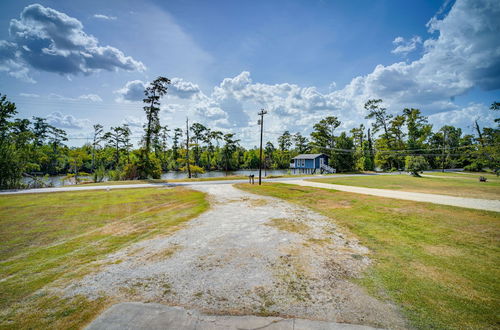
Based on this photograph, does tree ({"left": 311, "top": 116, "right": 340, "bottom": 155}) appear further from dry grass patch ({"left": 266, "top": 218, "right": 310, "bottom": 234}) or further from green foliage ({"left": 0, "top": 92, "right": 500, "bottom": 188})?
dry grass patch ({"left": 266, "top": 218, "right": 310, "bottom": 234})

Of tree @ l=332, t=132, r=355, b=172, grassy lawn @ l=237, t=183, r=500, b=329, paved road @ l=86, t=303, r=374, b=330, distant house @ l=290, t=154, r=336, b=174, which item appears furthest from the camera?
distant house @ l=290, t=154, r=336, b=174

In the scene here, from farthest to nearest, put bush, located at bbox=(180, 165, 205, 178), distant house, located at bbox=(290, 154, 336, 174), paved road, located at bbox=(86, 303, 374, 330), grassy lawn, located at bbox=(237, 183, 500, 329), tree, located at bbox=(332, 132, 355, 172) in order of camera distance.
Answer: distant house, located at bbox=(290, 154, 336, 174) < tree, located at bbox=(332, 132, 355, 172) < bush, located at bbox=(180, 165, 205, 178) < grassy lawn, located at bbox=(237, 183, 500, 329) < paved road, located at bbox=(86, 303, 374, 330)

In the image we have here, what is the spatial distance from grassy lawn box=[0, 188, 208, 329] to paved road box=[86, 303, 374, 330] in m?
0.49

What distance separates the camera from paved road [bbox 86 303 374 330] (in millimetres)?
3309

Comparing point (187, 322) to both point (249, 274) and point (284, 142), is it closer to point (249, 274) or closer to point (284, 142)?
point (249, 274)

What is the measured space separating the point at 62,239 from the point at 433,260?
40.1 feet

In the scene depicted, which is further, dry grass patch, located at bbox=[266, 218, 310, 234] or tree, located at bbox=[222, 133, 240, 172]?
tree, located at bbox=[222, 133, 240, 172]

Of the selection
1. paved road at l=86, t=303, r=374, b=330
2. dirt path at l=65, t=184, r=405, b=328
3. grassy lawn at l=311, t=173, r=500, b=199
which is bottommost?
dirt path at l=65, t=184, r=405, b=328

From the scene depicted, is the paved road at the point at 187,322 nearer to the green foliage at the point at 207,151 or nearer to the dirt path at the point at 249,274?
→ the dirt path at the point at 249,274

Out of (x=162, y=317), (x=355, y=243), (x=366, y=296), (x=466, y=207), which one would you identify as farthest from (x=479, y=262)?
(x=162, y=317)

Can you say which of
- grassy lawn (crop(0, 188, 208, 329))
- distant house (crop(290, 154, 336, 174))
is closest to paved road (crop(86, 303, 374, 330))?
grassy lawn (crop(0, 188, 208, 329))

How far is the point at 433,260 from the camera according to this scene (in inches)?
225

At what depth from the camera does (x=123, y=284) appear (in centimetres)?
462

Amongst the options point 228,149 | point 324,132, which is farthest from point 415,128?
point 228,149
